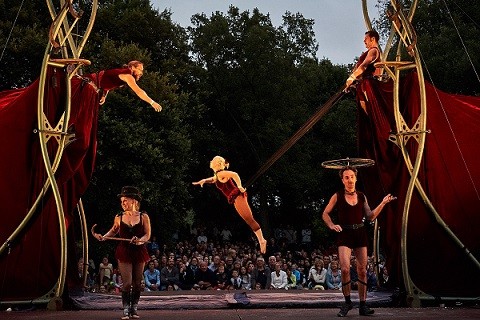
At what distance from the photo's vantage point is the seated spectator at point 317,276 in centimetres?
1881

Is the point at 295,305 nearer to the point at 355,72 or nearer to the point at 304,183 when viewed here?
the point at 355,72

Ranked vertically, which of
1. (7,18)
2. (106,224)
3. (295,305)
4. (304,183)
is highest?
(7,18)

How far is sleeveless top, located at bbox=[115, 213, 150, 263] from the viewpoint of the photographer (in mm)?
10297

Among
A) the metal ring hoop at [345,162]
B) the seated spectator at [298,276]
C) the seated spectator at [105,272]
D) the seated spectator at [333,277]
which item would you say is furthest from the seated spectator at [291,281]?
the metal ring hoop at [345,162]

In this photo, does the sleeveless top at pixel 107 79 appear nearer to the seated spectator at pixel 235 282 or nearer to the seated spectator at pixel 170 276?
the seated spectator at pixel 170 276

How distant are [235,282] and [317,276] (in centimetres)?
211

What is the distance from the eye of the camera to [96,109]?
13.0m

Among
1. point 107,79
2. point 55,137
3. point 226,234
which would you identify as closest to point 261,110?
point 226,234

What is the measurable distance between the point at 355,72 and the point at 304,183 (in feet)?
79.5

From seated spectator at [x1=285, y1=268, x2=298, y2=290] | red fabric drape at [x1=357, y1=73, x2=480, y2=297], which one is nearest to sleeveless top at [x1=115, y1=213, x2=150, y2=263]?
red fabric drape at [x1=357, y1=73, x2=480, y2=297]

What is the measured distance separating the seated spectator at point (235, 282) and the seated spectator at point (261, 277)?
0.34 m

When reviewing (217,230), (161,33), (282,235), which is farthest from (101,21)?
(282,235)

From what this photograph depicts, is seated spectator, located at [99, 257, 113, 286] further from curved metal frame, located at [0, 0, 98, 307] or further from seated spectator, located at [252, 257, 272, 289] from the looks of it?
curved metal frame, located at [0, 0, 98, 307]

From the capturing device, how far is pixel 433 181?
1240 centimetres
